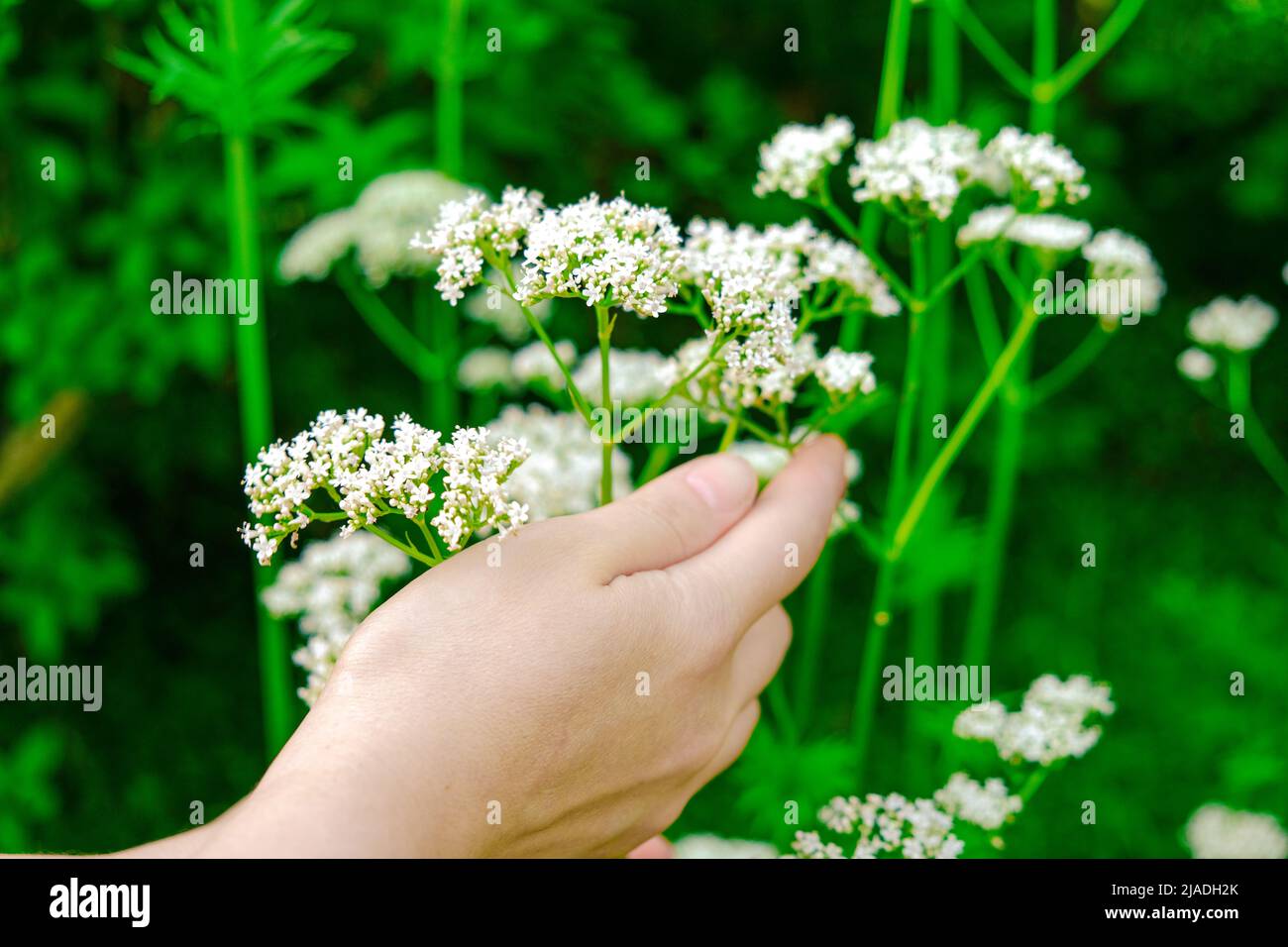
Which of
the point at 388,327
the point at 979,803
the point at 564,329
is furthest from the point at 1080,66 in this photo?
the point at 564,329

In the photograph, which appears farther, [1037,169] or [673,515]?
[1037,169]

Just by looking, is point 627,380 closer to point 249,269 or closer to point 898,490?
point 898,490

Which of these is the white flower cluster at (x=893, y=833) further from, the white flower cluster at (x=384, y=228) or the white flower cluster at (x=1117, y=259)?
the white flower cluster at (x=384, y=228)

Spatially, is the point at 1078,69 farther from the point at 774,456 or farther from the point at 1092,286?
the point at 774,456

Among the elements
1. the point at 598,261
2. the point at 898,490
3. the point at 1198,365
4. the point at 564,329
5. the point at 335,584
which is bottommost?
the point at 335,584

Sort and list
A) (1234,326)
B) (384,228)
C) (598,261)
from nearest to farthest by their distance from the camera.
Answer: (598,261)
(384,228)
(1234,326)

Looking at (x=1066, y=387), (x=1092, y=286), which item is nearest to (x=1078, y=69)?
(x=1092, y=286)

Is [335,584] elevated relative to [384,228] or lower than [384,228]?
lower
